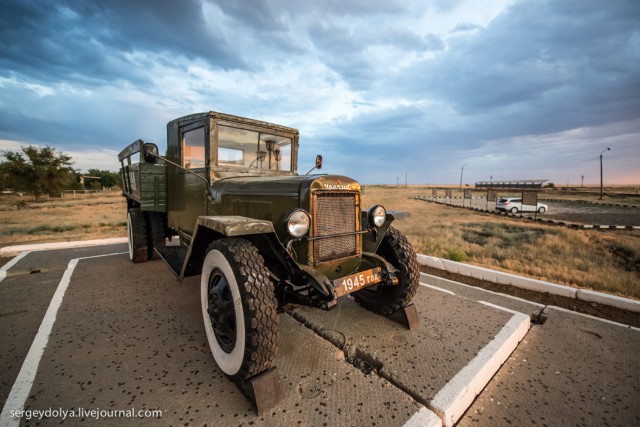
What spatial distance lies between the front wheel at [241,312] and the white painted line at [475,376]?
1234 mm

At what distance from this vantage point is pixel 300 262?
8.44ft

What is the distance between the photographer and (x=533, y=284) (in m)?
4.15

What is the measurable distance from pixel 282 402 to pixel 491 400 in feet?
5.13

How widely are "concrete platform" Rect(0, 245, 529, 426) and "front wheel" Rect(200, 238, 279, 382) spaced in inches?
10.5

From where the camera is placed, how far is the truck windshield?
3525 mm

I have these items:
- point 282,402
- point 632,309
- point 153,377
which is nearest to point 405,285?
point 282,402

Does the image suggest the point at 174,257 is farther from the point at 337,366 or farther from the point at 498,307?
the point at 498,307

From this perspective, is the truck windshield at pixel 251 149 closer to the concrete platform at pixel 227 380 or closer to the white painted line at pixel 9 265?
the concrete platform at pixel 227 380

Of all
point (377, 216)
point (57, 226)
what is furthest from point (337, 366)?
point (57, 226)

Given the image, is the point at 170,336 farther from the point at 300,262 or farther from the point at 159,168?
the point at 159,168

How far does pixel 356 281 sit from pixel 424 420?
1.07 metres

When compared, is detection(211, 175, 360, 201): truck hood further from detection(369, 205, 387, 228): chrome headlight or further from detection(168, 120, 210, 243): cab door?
detection(168, 120, 210, 243): cab door

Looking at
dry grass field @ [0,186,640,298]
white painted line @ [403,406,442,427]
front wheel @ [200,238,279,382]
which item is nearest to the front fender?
front wheel @ [200,238,279,382]

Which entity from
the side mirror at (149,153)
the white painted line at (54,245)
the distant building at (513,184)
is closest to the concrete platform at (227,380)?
the side mirror at (149,153)
